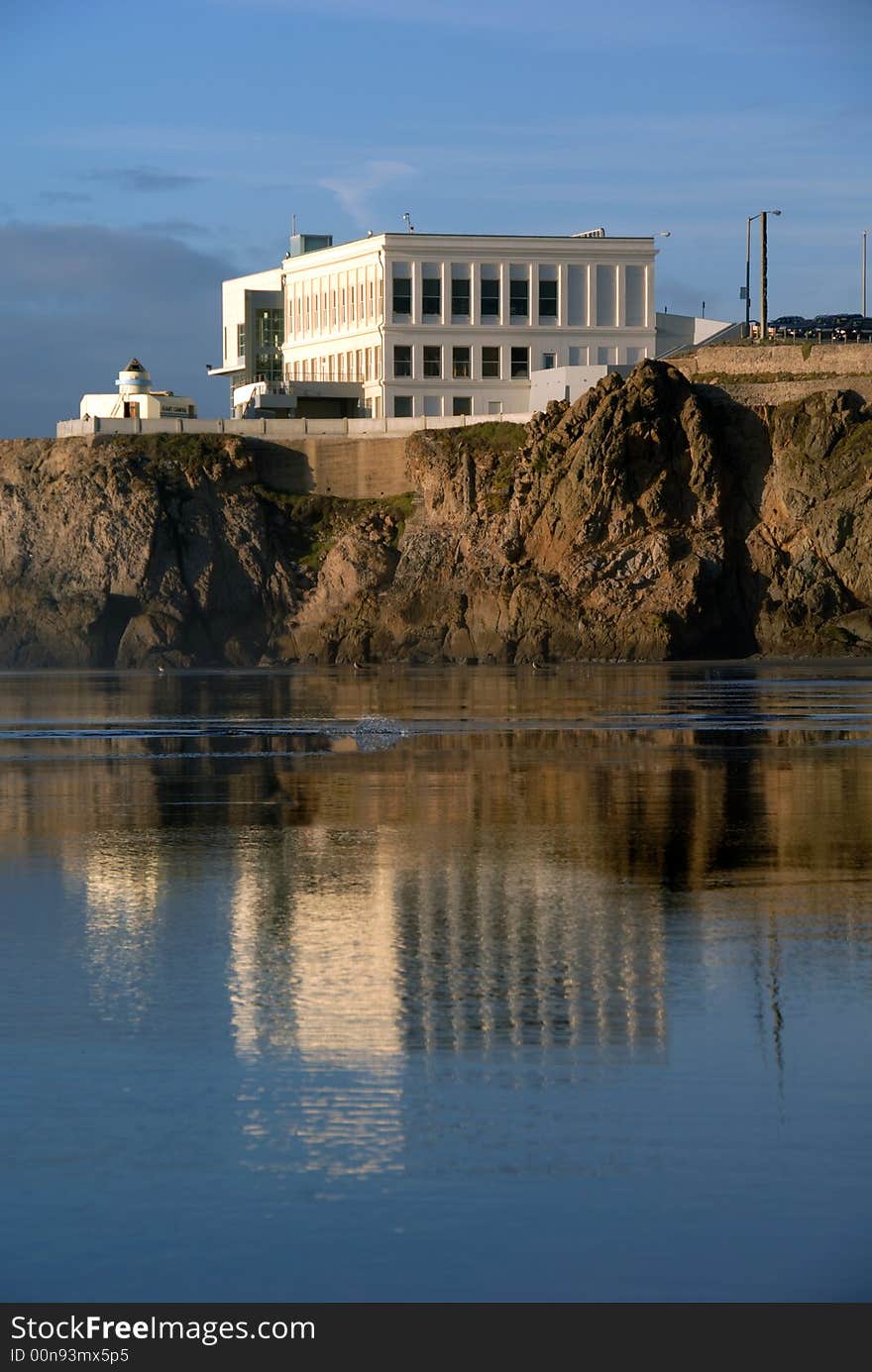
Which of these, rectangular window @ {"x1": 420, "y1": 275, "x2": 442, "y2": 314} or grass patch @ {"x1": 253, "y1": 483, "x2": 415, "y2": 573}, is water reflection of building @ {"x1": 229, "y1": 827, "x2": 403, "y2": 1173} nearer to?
grass patch @ {"x1": 253, "y1": 483, "x2": 415, "y2": 573}

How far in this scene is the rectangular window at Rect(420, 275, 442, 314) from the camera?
104938 millimetres

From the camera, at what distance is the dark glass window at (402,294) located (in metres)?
105

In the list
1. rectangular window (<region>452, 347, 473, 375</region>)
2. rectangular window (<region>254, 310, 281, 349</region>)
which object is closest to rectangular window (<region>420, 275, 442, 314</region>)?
rectangular window (<region>452, 347, 473, 375</region>)

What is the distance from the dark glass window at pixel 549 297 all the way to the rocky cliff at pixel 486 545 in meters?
9.05

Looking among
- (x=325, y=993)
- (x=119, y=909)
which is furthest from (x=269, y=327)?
(x=325, y=993)

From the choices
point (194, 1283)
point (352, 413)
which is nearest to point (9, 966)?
point (194, 1283)

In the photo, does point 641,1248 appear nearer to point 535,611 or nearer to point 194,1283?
point 194,1283

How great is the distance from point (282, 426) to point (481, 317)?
1224cm

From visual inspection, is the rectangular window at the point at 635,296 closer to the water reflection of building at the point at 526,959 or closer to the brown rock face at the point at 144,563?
the brown rock face at the point at 144,563

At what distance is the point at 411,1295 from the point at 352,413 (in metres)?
102

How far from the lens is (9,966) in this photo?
16.4 m

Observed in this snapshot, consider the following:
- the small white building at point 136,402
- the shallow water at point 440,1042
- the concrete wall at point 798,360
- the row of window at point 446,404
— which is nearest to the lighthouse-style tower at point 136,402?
the small white building at point 136,402
